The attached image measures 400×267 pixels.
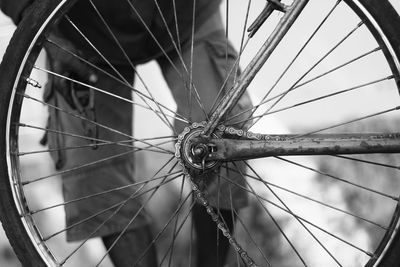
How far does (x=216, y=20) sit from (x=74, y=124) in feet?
1.75

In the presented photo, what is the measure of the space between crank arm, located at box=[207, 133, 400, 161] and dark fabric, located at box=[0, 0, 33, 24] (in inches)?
26.2

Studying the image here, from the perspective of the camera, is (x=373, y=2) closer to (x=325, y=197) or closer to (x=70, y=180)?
(x=70, y=180)

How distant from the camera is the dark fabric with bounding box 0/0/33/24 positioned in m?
2.20

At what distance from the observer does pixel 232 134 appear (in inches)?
77.5

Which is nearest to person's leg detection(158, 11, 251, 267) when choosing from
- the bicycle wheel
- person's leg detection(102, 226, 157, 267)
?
the bicycle wheel

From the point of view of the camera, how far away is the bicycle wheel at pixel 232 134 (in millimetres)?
1982

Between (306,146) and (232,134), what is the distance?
0.19 m

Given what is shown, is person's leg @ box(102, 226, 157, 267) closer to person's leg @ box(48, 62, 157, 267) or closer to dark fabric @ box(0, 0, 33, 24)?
person's leg @ box(48, 62, 157, 267)

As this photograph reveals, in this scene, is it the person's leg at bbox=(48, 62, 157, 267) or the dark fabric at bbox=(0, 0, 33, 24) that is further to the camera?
the person's leg at bbox=(48, 62, 157, 267)

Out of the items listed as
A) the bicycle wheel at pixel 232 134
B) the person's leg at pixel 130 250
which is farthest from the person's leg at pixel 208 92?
the person's leg at pixel 130 250

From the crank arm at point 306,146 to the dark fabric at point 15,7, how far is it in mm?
665

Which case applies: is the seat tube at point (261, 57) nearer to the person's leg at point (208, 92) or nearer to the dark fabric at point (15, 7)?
the person's leg at point (208, 92)

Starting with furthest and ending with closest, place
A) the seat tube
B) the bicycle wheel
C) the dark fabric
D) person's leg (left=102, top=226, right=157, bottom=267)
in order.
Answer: person's leg (left=102, top=226, right=157, bottom=267), the dark fabric, the bicycle wheel, the seat tube

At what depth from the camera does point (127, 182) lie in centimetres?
258
